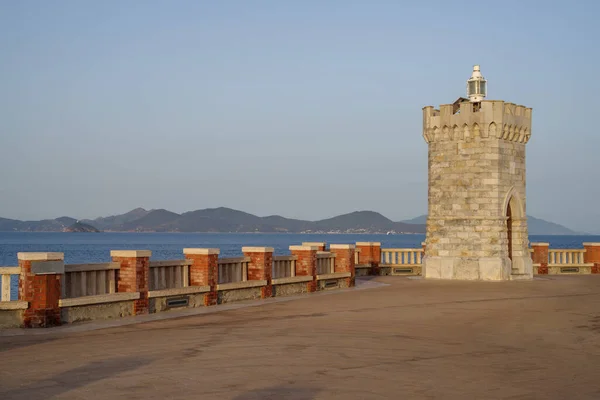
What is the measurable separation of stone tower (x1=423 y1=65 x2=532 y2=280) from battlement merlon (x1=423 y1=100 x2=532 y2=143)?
39mm

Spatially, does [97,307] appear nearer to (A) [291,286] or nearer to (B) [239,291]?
(B) [239,291]

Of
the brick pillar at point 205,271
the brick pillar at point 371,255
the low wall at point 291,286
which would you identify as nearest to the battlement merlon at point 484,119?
the brick pillar at point 371,255

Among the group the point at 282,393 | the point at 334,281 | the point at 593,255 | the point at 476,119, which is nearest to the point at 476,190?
the point at 476,119

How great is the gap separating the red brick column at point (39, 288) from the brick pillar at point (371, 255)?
66.1ft

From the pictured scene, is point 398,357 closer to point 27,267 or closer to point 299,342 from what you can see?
point 299,342

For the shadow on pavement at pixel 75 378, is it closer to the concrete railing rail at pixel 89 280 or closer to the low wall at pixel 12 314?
the low wall at pixel 12 314

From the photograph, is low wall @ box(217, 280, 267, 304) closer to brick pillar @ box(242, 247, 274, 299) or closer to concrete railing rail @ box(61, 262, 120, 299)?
brick pillar @ box(242, 247, 274, 299)

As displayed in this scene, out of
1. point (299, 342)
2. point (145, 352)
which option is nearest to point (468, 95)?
point (299, 342)

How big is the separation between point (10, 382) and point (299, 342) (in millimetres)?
5038

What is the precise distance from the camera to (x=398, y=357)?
11219 mm

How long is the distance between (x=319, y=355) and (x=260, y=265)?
10403 mm

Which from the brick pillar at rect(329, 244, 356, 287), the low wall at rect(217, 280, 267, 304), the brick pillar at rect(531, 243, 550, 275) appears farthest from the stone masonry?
the low wall at rect(217, 280, 267, 304)

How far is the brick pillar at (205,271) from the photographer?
19.3 m

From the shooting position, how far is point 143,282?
1727cm
